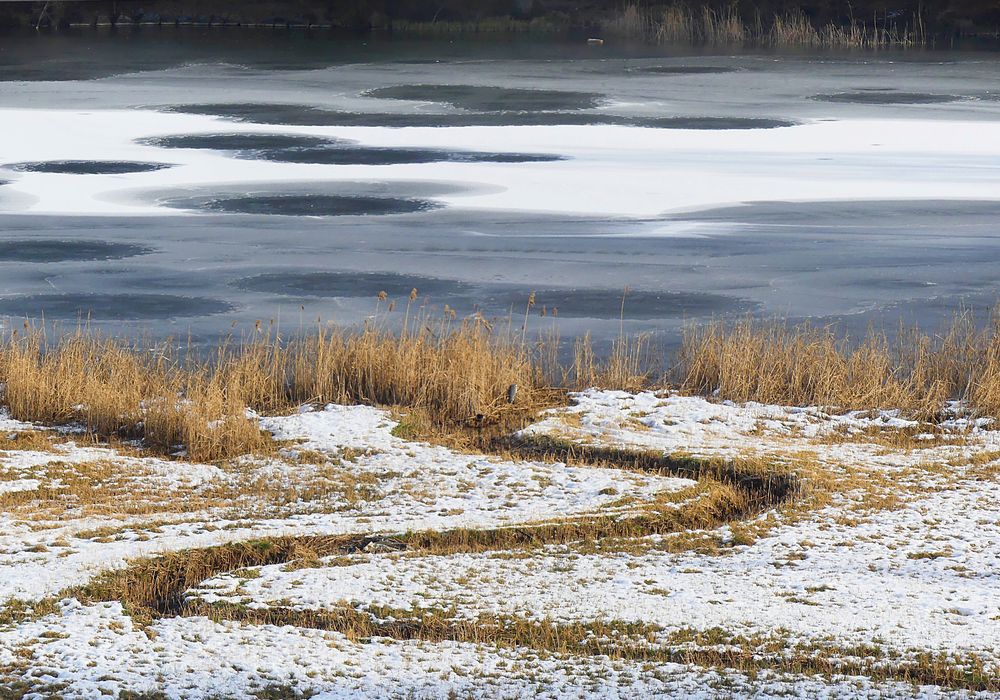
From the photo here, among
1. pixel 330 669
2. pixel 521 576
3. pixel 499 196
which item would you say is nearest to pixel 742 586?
pixel 521 576

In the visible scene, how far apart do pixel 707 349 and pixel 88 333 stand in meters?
3.91

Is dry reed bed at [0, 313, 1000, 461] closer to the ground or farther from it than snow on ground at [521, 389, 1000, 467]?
Answer: farther from it

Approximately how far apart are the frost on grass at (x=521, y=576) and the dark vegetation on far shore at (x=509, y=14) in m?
37.8

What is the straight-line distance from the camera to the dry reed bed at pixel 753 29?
40.3 metres

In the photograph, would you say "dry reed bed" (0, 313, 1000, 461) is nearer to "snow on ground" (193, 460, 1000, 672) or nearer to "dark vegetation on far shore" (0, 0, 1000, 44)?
"snow on ground" (193, 460, 1000, 672)

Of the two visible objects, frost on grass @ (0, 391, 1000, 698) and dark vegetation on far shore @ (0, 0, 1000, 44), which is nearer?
frost on grass @ (0, 391, 1000, 698)

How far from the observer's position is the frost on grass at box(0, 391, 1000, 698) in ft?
15.4

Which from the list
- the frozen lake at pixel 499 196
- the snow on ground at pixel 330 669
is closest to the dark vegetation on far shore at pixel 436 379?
the frozen lake at pixel 499 196

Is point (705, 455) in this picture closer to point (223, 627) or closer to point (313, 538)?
point (313, 538)

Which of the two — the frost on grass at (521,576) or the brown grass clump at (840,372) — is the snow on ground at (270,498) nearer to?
the frost on grass at (521,576)

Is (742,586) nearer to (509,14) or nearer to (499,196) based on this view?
(499,196)

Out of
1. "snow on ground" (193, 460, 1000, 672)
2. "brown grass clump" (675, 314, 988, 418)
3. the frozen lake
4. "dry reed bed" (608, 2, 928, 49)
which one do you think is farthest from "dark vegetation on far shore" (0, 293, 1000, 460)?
"dry reed bed" (608, 2, 928, 49)

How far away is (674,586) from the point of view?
213 inches

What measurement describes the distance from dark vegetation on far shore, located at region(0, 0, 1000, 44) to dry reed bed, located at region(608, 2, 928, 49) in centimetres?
12
